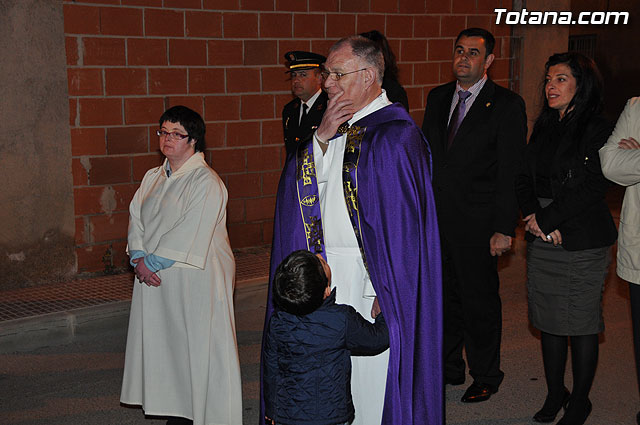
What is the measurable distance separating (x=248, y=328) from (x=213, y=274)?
235 cm

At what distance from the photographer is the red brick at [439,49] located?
10047 millimetres

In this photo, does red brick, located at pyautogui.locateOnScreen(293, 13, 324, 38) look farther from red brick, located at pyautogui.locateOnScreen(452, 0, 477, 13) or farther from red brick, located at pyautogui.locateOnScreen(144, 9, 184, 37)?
red brick, located at pyautogui.locateOnScreen(452, 0, 477, 13)

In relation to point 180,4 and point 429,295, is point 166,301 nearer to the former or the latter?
point 429,295

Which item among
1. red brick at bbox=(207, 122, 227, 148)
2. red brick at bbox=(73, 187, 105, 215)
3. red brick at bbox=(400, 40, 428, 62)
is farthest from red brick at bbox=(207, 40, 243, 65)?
red brick at bbox=(400, 40, 428, 62)

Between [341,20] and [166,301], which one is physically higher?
[341,20]

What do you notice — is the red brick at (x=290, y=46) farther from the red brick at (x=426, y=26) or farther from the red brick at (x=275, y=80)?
the red brick at (x=426, y=26)

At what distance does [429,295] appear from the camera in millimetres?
3725

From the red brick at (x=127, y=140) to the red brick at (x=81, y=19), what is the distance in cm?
91

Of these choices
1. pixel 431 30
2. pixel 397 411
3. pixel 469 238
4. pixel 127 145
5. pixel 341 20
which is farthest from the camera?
pixel 431 30

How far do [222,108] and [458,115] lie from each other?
3.67 meters

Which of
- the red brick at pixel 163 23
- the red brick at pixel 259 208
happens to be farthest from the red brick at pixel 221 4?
the red brick at pixel 259 208

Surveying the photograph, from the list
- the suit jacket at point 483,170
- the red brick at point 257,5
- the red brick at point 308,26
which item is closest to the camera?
the suit jacket at point 483,170

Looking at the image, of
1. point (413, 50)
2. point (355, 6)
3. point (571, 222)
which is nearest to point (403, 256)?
point (571, 222)

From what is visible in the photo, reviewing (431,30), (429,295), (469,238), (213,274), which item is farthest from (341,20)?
(429,295)
